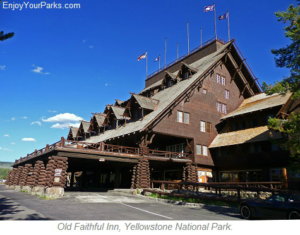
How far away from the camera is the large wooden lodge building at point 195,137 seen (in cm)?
2605

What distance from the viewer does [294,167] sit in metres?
15.8

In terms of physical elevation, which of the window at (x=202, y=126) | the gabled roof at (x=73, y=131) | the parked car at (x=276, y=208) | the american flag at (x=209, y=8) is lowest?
the parked car at (x=276, y=208)

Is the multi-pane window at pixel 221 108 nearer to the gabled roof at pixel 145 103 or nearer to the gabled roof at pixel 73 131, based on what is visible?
the gabled roof at pixel 145 103

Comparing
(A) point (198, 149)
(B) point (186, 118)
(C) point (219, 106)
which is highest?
(C) point (219, 106)

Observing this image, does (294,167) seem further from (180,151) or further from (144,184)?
(180,151)

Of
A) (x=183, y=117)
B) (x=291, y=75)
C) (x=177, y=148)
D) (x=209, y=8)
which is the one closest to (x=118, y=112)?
(x=177, y=148)

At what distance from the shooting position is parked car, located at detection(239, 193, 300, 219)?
10375 mm

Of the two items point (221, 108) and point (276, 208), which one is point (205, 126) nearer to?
point (221, 108)

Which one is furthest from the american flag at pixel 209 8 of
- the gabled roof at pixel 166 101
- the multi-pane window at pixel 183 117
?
the multi-pane window at pixel 183 117

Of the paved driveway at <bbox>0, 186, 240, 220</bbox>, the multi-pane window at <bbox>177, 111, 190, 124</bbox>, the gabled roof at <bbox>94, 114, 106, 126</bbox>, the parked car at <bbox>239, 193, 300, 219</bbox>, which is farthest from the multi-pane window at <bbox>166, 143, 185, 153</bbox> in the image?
the parked car at <bbox>239, 193, 300, 219</bbox>

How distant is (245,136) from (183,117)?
7.67 meters

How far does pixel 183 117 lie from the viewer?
1214 inches

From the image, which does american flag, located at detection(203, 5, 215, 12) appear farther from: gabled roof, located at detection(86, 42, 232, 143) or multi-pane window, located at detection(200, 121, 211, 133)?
multi-pane window, located at detection(200, 121, 211, 133)

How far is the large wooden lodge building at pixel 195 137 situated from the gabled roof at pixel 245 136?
96 mm
